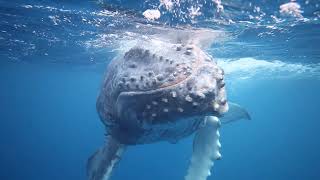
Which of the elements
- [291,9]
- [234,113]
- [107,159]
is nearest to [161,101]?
[107,159]

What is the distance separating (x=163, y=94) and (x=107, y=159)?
8.26ft

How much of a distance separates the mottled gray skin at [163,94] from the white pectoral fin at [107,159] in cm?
43

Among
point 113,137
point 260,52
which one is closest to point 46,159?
point 260,52

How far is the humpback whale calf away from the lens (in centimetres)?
494

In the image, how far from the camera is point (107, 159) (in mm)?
6672

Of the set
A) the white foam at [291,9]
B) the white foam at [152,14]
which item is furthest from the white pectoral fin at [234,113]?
the white foam at [152,14]

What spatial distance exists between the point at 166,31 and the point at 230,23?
11.6 feet

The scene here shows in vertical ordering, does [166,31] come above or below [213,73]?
below

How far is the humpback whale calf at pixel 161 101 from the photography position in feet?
16.2

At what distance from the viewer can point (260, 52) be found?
26.3m

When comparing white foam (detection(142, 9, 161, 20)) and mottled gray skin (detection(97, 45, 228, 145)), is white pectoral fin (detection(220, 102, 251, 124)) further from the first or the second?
white foam (detection(142, 9, 161, 20))

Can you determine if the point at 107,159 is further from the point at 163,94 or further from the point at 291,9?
the point at 291,9

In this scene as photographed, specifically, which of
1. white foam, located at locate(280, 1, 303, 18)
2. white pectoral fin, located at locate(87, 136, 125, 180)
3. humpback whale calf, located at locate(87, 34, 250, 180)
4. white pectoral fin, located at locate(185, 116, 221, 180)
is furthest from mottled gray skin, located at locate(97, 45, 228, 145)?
white foam, located at locate(280, 1, 303, 18)

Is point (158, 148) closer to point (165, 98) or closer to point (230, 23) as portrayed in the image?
point (230, 23)
